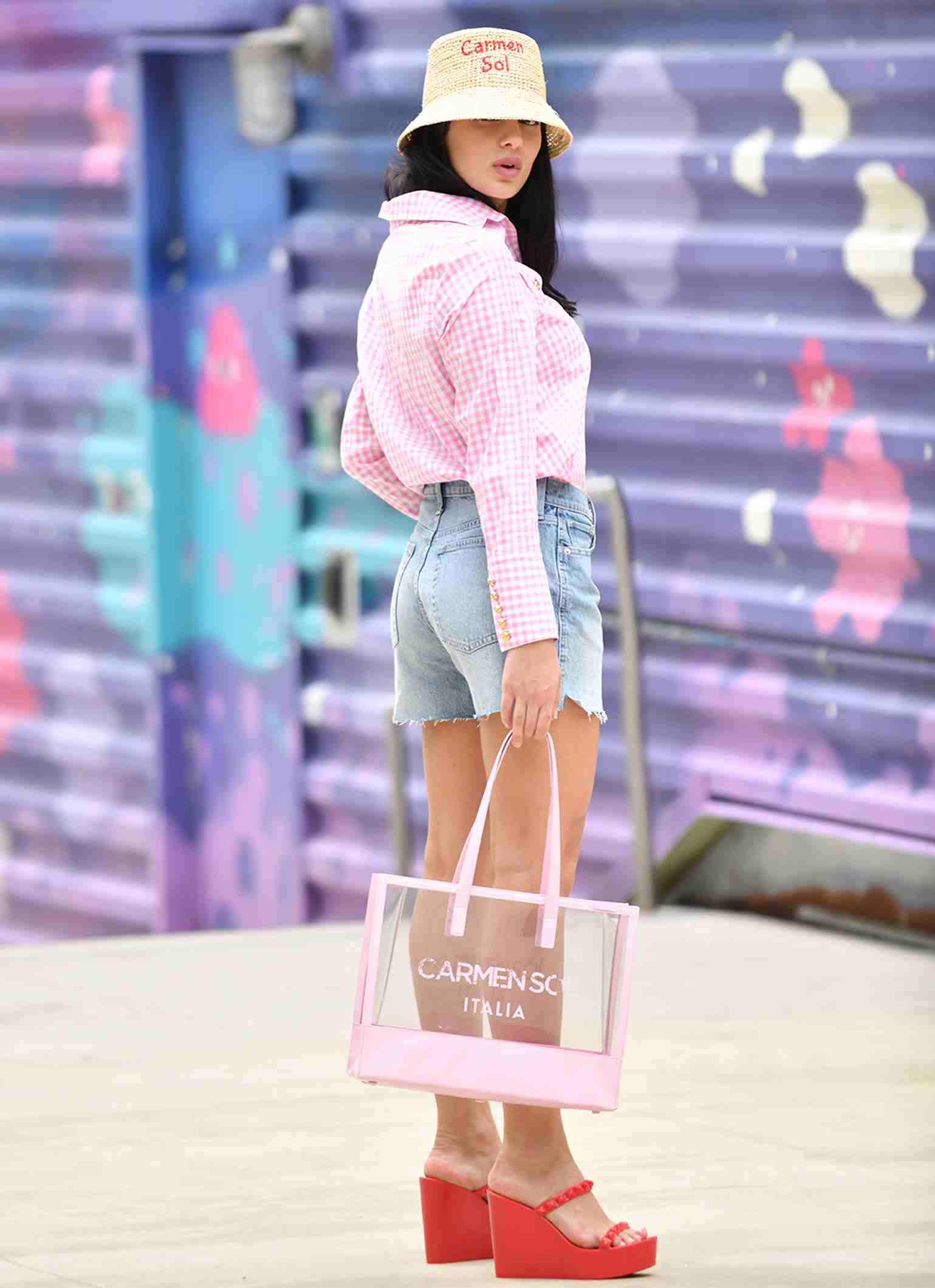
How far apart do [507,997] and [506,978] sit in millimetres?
21

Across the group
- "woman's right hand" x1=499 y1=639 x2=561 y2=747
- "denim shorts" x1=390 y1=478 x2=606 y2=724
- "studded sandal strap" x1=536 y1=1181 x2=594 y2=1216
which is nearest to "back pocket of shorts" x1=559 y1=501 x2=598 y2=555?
"denim shorts" x1=390 y1=478 x2=606 y2=724

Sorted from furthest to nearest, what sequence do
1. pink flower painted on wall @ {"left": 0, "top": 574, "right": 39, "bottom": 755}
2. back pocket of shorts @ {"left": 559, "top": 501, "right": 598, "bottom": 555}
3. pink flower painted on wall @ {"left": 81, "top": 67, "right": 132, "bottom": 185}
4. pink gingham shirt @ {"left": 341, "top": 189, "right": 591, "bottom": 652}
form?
pink flower painted on wall @ {"left": 0, "top": 574, "right": 39, "bottom": 755}, pink flower painted on wall @ {"left": 81, "top": 67, "right": 132, "bottom": 185}, back pocket of shorts @ {"left": 559, "top": 501, "right": 598, "bottom": 555}, pink gingham shirt @ {"left": 341, "top": 189, "right": 591, "bottom": 652}

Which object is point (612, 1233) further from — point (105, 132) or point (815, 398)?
point (105, 132)

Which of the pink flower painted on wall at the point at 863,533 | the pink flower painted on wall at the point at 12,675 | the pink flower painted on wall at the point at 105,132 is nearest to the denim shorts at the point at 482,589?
the pink flower painted on wall at the point at 863,533

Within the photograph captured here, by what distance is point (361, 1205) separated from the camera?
8.65ft

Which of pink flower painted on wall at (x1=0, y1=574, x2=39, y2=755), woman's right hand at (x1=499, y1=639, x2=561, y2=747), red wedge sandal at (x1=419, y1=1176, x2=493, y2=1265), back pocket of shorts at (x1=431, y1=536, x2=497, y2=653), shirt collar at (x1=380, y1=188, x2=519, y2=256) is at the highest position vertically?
shirt collar at (x1=380, y1=188, x2=519, y2=256)

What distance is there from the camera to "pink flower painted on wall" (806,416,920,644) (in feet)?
13.3

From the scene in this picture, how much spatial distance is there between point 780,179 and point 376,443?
196 centimetres

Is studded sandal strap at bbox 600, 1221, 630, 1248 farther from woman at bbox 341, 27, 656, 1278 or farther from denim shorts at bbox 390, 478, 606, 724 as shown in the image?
denim shorts at bbox 390, 478, 606, 724

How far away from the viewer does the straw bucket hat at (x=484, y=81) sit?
2271 mm

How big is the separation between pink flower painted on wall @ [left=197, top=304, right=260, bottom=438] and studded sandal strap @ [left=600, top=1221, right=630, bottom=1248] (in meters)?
3.21

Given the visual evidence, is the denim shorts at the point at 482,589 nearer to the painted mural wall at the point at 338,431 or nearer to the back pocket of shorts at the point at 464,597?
the back pocket of shorts at the point at 464,597

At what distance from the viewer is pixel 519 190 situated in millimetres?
2385

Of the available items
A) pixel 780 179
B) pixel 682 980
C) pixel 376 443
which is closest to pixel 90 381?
pixel 780 179
